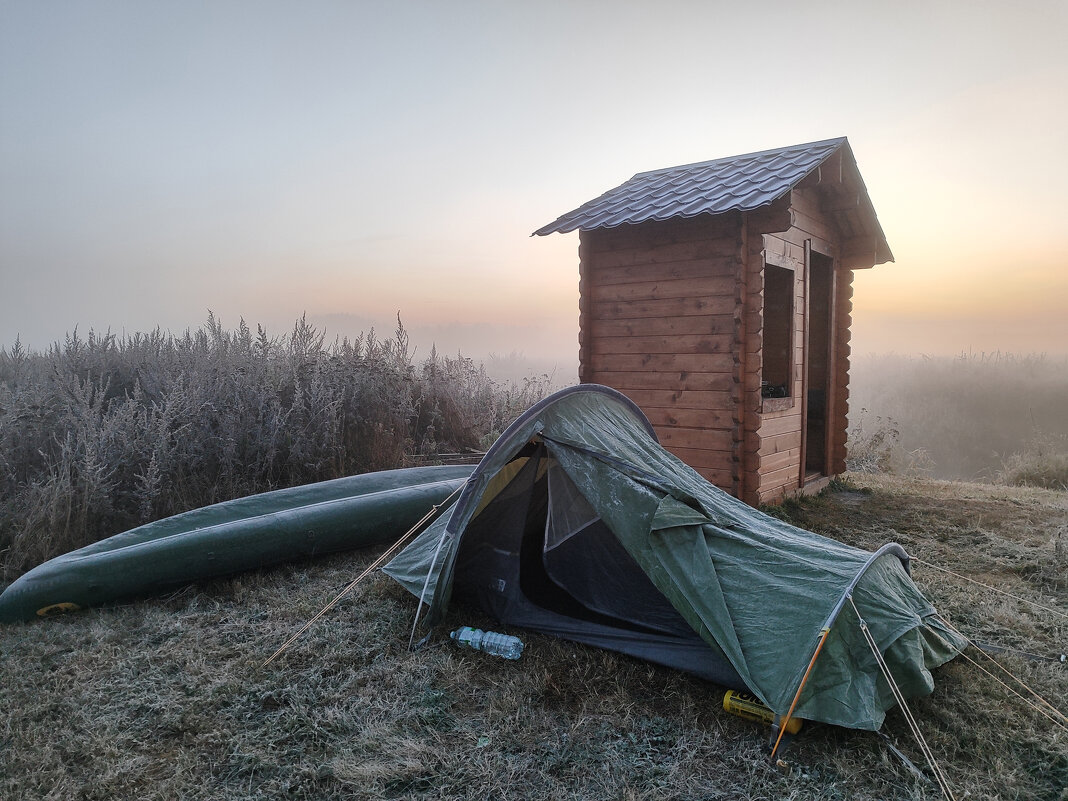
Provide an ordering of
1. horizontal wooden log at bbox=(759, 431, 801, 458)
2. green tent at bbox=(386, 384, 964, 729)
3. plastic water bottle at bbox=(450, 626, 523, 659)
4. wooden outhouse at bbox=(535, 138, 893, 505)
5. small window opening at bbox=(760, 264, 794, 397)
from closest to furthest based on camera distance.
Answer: green tent at bbox=(386, 384, 964, 729) < plastic water bottle at bbox=(450, 626, 523, 659) < wooden outhouse at bbox=(535, 138, 893, 505) < horizontal wooden log at bbox=(759, 431, 801, 458) < small window opening at bbox=(760, 264, 794, 397)

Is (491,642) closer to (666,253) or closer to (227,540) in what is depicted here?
(227,540)

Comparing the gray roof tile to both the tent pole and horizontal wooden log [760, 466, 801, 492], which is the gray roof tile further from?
the tent pole

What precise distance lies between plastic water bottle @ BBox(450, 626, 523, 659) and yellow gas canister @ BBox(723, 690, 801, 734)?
930mm

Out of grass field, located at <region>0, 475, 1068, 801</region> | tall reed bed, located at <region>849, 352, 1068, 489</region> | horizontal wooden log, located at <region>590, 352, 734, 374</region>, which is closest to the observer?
grass field, located at <region>0, 475, 1068, 801</region>

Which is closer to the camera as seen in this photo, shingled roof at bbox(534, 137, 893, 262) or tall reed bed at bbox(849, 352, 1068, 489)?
shingled roof at bbox(534, 137, 893, 262)

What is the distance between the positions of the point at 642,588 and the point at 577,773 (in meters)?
1.11

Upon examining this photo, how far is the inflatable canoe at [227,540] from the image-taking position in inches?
133

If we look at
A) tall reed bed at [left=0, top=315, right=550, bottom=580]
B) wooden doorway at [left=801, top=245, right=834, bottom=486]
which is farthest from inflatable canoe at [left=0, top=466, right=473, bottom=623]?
wooden doorway at [left=801, top=245, right=834, bottom=486]

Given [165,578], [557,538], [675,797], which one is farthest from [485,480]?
[165,578]

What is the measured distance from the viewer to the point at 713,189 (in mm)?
5586

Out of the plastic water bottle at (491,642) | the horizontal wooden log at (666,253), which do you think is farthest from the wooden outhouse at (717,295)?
the plastic water bottle at (491,642)

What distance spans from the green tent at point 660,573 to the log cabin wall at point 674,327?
188 cm

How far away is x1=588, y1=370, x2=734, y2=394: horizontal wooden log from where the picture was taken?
5.44 meters

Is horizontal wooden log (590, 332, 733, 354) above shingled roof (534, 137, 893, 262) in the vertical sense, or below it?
below
